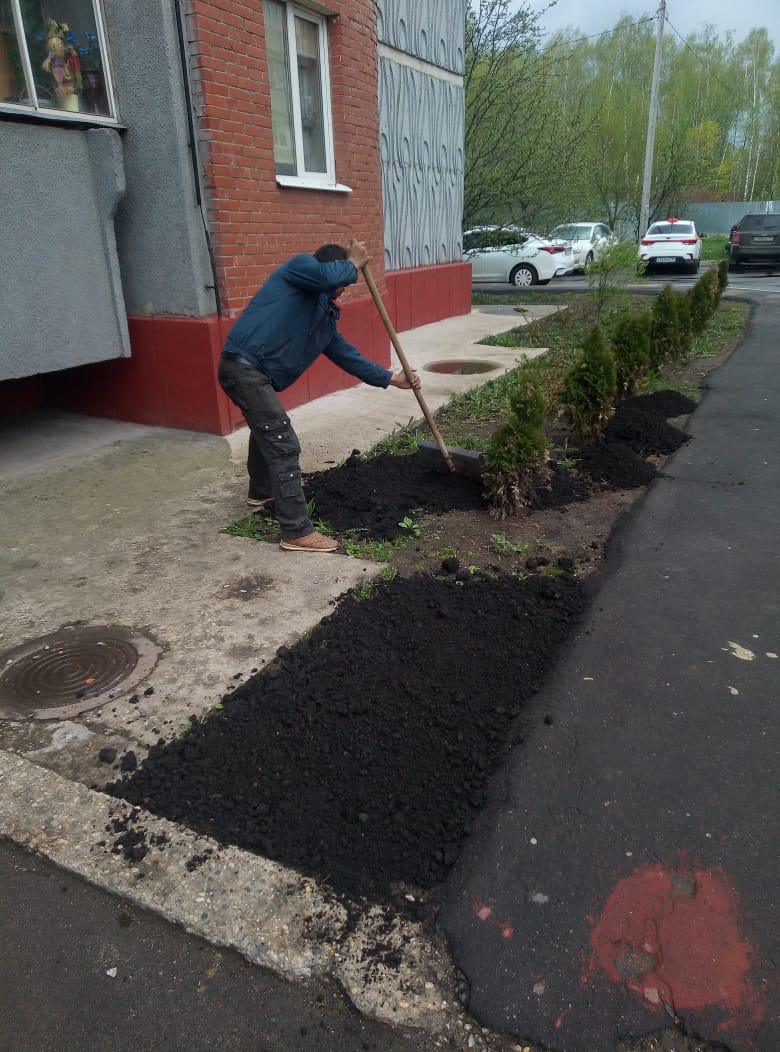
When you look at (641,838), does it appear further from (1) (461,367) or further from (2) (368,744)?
(1) (461,367)

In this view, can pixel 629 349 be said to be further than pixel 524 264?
No

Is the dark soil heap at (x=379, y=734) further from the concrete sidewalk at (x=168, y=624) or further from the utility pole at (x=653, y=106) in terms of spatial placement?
the utility pole at (x=653, y=106)

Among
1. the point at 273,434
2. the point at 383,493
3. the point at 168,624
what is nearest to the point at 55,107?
the point at 273,434

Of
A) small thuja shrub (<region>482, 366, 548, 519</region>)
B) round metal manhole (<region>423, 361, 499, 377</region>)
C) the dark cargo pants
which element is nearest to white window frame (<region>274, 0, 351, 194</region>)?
round metal manhole (<region>423, 361, 499, 377</region>)

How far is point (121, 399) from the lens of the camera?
6586 mm

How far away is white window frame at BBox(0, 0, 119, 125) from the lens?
498cm

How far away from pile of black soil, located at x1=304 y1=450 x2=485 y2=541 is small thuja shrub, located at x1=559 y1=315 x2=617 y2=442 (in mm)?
1466

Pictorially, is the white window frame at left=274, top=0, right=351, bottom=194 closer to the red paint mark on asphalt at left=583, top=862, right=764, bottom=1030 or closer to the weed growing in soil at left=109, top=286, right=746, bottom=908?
the weed growing in soil at left=109, top=286, right=746, bottom=908

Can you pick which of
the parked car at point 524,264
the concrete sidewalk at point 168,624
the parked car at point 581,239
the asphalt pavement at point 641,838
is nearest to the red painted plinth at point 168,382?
the concrete sidewalk at point 168,624

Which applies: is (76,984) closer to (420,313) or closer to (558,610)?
(558,610)

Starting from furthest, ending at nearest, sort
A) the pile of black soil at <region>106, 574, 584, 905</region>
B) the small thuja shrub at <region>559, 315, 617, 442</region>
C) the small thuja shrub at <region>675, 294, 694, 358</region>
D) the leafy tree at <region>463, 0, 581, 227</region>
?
the leafy tree at <region>463, 0, 581, 227</region> < the small thuja shrub at <region>675, 294, 694, 358</region> < the small thuja shrub at <region>559, 315, 617, 442</region> < the pile of black soil at <region>106, 574, 584, 905</region>

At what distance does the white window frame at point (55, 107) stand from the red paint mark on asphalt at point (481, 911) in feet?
17.9

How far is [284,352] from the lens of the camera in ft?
13.9

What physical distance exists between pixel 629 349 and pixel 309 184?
344 centimetres
